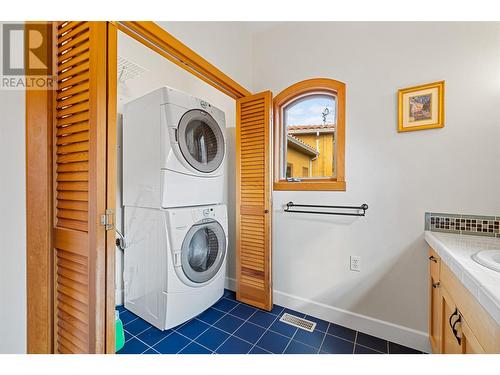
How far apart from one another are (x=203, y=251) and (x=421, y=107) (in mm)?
1881

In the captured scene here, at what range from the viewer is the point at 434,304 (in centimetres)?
134

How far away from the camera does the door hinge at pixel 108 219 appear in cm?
83

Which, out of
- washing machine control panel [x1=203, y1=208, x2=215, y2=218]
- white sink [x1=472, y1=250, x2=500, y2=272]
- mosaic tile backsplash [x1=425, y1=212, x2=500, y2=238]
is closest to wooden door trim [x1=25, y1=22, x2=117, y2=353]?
washing machine control panel [x1=203, y1=208, x2=215, y2=218]

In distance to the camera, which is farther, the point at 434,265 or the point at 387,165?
the point at 387,165

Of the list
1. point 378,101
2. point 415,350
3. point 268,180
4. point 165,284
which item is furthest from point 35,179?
point 415,350

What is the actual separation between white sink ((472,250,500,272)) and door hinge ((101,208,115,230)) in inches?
55.4

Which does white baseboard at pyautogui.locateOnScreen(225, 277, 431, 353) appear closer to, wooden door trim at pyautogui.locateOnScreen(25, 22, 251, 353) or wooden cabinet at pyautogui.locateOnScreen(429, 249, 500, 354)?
wooden cabinet at pyautogui.locateOnScreen(429, 249, 500, 354)

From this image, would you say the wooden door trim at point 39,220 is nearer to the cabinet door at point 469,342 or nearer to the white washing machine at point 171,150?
the white washing machine at point 171,150

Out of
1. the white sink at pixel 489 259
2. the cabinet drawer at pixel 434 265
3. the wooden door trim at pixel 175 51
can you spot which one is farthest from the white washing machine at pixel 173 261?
the white sink at pixel 489 259

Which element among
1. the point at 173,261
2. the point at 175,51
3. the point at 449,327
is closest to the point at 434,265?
the point at 449,327

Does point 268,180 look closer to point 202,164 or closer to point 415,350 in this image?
point 202,164

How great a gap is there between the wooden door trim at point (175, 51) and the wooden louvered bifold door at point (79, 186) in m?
0.22

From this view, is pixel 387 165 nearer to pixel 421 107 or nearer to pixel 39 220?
pixel 421 107
